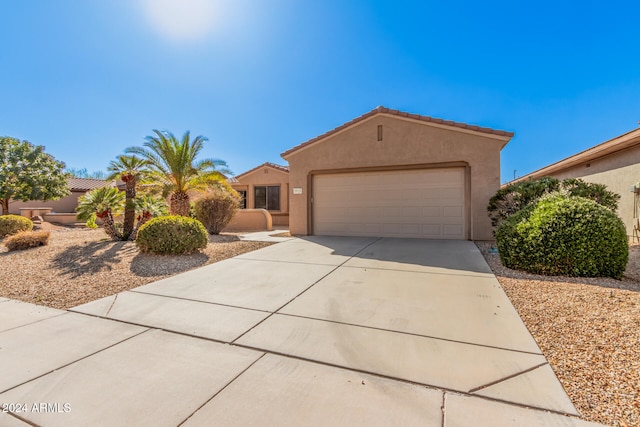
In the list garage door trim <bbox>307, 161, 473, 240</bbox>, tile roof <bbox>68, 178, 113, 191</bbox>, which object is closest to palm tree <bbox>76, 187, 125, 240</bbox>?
garage door trim <bbox>307, 161, 473, 240</bbox>

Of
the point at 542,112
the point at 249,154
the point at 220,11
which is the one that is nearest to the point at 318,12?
the point at 220,11

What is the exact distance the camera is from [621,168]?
30.2 feet

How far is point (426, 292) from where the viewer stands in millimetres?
4160

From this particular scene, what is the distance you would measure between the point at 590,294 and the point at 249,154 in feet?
66.3

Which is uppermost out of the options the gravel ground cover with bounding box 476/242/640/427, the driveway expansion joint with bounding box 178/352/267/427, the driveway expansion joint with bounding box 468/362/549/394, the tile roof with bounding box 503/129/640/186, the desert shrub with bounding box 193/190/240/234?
the tile roof with bounding box 503/129/640/186

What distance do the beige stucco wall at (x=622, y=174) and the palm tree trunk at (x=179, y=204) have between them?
15.7 meters

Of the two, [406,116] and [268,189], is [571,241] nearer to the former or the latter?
[406,116]

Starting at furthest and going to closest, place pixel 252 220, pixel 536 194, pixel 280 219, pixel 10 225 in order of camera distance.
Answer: pixel 280 219, pixel 252 220, pixel 10 225, pixel 536 194

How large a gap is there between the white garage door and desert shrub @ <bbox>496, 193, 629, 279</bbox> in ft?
13.7

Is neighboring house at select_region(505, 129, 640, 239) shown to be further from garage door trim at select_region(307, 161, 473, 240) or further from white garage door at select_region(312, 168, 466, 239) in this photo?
white garage door at select_region(312, 168, 466, 239)

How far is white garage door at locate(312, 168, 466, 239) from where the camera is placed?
31.2 ft

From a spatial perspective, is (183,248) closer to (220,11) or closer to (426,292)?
(426,292)

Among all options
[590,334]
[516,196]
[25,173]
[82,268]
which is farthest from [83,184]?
[590,334]

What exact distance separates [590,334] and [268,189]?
16213 millimetres
